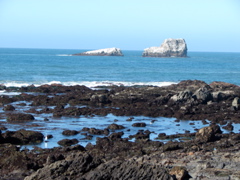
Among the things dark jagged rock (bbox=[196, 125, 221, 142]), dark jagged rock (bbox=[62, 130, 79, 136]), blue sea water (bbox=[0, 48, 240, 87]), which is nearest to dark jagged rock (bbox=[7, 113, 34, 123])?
dark jagged rock (bbox=[62, 130, 79, 136])

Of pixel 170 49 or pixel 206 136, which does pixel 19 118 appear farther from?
pixel 170 49

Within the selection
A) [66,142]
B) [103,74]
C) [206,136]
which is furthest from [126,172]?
[103,74]

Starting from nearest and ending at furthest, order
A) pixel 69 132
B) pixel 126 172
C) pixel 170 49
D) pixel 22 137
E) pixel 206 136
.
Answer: pixel 126 172, pixel 206 136, pixel 22 137, pixel 69 132, pixel 170 49

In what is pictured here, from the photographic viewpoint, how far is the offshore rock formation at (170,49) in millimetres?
167000

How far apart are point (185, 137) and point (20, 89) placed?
86.3 feet

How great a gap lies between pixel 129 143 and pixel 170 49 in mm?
150967

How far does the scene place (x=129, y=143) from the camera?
21344 millimetres

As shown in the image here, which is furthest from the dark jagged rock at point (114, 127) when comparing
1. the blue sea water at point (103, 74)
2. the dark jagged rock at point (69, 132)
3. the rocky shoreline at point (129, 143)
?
the blue sea water at point (103, 74)

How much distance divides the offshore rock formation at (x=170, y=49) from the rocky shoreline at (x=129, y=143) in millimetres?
119382

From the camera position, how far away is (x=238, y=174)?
13344 mm

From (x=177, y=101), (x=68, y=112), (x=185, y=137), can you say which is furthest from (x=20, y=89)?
(x=185, y=137)

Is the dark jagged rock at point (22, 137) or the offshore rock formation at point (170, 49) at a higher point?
the offshore rock formation at point (170, 49)

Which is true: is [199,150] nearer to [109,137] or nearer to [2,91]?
[109,137]

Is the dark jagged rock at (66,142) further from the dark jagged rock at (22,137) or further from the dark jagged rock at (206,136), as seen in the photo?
the dark jagged rock at (206,136)
